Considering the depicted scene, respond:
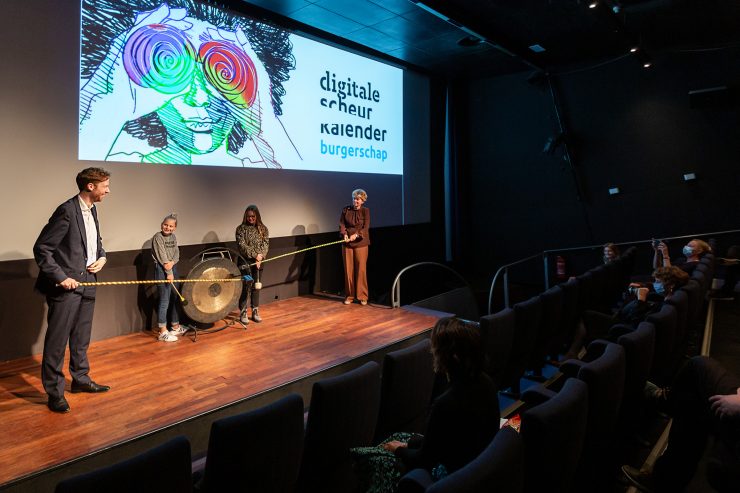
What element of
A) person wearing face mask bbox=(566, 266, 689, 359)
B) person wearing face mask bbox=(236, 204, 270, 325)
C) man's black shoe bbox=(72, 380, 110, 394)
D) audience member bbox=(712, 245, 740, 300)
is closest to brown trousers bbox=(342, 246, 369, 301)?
person wearing face mask bbox=(236, 204, 270, 325)

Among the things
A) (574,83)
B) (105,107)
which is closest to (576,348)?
(105,107)

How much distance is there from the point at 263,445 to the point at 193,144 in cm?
402

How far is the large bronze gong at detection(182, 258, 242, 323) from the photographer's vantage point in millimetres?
4285

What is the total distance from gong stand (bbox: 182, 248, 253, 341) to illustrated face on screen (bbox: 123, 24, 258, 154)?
4.50ft

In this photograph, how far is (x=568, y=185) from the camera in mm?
8250

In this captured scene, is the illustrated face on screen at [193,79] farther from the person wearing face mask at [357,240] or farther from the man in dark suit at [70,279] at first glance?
the man in dark suit at [70,279]

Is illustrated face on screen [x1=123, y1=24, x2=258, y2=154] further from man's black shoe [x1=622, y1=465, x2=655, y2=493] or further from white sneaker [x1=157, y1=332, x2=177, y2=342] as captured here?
man's black shoe [x1=622, y1=465, x2=655, y2=493]

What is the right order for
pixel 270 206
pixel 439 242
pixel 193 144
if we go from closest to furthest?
pixel 193 144 < pixel 270 206 < pixel 439 242

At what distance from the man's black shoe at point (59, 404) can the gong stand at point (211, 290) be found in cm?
145

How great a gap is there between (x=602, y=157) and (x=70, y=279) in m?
8.02

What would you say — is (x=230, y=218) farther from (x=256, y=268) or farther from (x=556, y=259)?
(x=556, y=259)

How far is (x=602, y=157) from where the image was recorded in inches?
310

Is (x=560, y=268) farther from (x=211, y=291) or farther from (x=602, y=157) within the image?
(x=211, y=291)

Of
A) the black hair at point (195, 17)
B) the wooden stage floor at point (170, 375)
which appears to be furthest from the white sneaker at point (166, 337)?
the black hair at point (195, 17)
